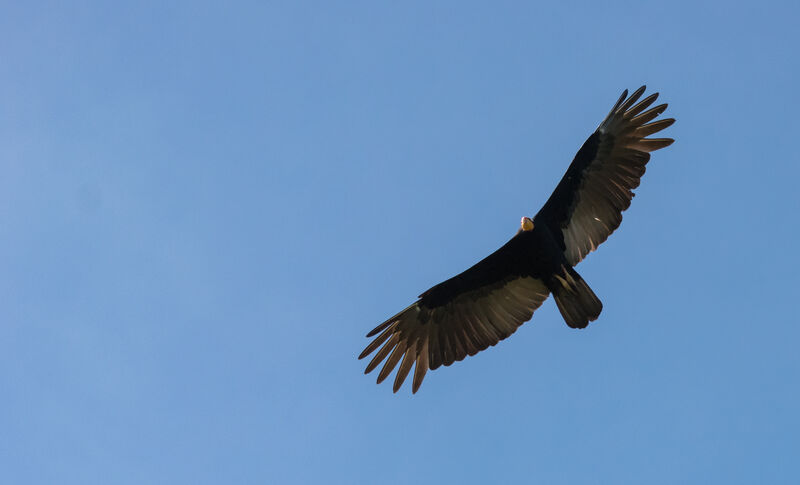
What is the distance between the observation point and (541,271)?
14.0 metres

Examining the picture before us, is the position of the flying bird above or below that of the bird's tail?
above

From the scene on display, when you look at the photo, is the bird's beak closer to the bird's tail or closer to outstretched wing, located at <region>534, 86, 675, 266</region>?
outstretched wing, located at <region>534, 86, 675, 266</region>

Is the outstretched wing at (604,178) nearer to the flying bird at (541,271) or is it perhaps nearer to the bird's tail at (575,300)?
the flying bird at (541,271)

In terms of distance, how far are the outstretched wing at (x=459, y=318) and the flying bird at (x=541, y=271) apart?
1 cm

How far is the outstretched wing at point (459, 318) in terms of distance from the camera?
14.1 meters

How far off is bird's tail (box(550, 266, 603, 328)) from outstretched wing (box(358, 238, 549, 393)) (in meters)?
0.58

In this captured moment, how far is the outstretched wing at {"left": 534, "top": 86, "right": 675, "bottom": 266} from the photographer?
1346 centimetres

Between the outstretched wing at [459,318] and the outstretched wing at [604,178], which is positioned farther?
the outstretched wing at [459,318]

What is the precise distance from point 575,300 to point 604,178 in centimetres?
180

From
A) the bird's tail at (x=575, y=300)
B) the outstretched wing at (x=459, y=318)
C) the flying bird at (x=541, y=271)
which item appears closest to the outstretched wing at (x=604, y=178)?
the flying bird at (x=541, y=271)

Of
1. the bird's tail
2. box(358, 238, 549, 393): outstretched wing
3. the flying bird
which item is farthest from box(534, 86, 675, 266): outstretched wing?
box(358, 238, 549, 393): outstretched wing

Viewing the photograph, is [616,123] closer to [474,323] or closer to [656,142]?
[656,142]

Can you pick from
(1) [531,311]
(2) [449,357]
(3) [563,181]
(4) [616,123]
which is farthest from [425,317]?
(4) [616,123]

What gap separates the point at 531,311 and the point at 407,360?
2.00 m
